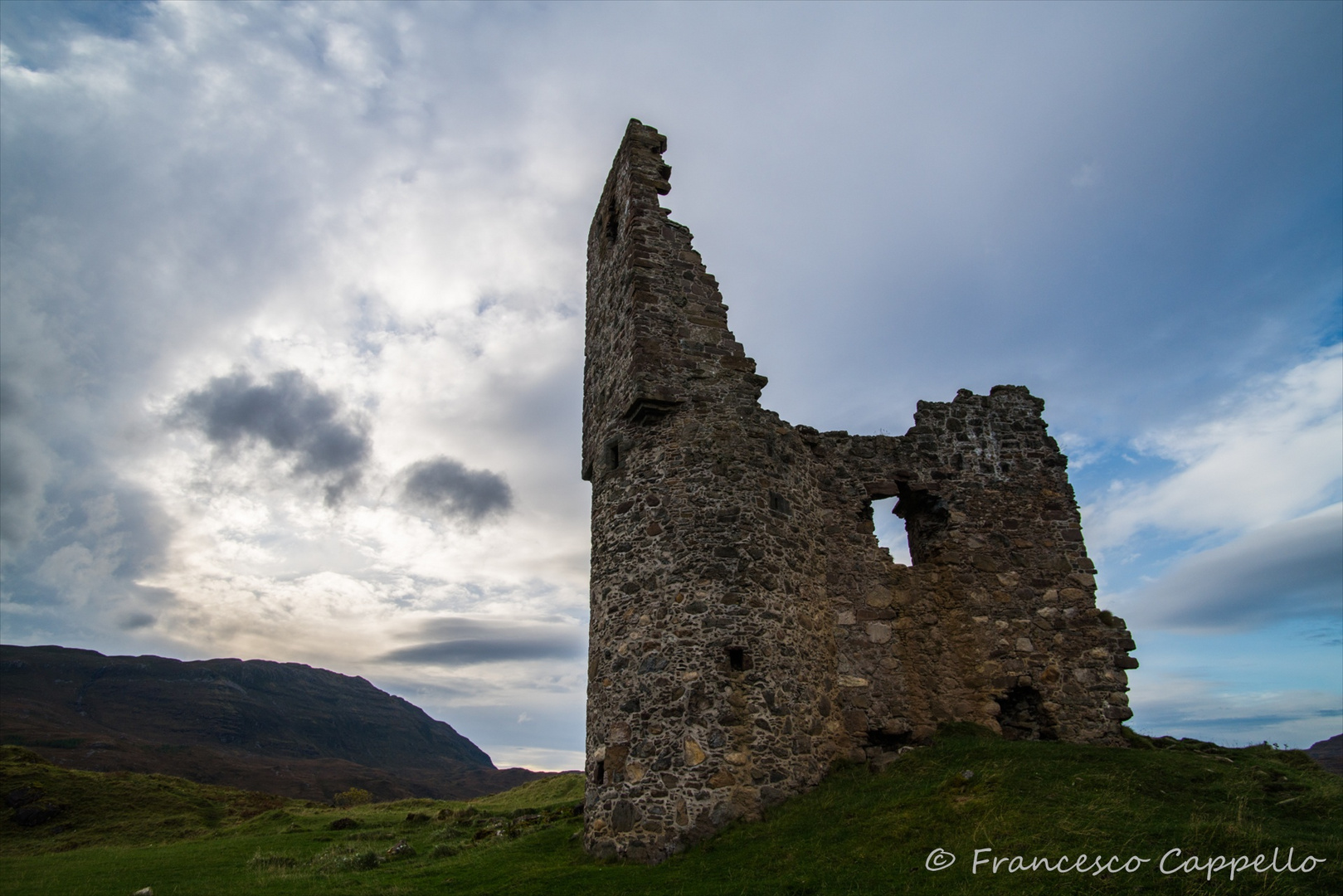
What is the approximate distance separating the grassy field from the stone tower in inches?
44.4

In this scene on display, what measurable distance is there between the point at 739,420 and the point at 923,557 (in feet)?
21.8

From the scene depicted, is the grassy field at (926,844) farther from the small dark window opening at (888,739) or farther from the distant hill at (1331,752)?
the distant hill at (1331,752)

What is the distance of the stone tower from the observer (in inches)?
492

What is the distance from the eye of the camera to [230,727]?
117438mm

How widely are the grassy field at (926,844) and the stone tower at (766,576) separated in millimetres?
1127

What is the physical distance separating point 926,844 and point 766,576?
5185mm

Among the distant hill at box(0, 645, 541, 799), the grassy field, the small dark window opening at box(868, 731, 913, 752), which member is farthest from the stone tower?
the distant hill at box(0, 645, 541, 799)

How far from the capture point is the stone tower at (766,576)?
1250 centimetres

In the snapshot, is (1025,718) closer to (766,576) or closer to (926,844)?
(766,576)

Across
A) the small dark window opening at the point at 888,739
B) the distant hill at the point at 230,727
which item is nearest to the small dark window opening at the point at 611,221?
the small dark window opening at the point at 888,739

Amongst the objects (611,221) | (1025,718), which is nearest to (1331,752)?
(1025,718)

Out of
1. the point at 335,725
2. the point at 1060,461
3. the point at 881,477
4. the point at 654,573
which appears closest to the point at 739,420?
the point at 654,573

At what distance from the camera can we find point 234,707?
408 feet

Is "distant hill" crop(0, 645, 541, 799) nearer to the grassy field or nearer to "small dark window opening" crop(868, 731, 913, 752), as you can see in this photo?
the grassy field
